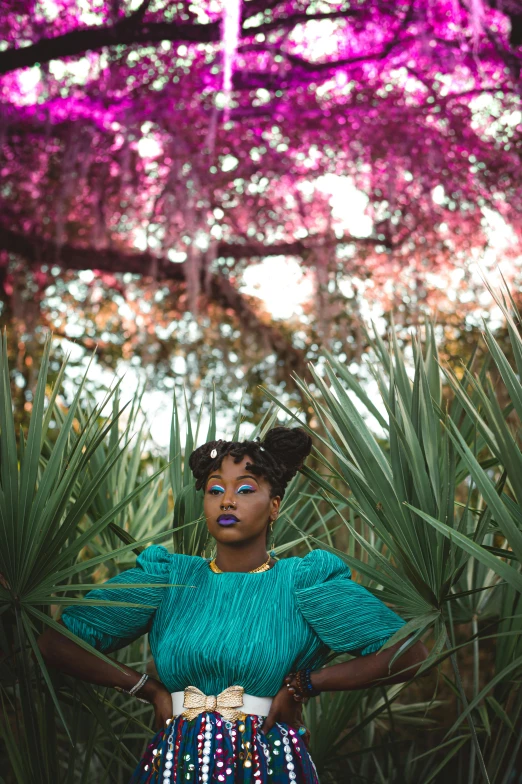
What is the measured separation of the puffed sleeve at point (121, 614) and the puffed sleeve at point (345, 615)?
0.32 m

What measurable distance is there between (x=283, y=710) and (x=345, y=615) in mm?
232

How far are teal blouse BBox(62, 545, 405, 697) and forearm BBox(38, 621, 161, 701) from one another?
0.11ft

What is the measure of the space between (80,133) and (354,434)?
4746 millimetres

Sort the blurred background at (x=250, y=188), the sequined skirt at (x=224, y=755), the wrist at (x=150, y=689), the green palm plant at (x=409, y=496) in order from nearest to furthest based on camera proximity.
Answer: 1. the sequined skirt at (x=224, y=755)
2. the wrist at (x=150, y=689)
3. the green palm plant at (x=409, y=496)
4. the blurred background at (x=250, y=188)

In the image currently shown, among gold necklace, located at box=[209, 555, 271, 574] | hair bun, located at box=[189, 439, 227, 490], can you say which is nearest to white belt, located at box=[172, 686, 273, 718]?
gold necklace, located at box=[209, 555, 271, 574]

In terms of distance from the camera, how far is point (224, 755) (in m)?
1.60

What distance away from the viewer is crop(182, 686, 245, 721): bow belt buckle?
1662mm

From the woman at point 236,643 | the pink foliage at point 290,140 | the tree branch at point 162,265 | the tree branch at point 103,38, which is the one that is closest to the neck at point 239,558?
the woman at point 236,643

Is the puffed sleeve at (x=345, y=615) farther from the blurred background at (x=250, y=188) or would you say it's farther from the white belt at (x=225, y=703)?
the blurred background at (x=250, y=188)

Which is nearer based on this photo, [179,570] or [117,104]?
[179,570]

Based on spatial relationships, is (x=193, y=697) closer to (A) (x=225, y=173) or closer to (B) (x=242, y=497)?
(B) (x=242, y=497)

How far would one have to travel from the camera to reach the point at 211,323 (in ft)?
23.0

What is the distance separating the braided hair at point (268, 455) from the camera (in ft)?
6.26

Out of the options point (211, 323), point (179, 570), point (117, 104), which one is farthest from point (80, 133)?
point (179, 570)
